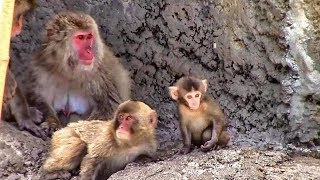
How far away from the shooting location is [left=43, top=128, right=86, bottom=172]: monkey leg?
4.63 meters

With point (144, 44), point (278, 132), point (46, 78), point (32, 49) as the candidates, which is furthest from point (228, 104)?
point (32, 49)

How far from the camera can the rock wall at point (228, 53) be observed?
15.4 ft

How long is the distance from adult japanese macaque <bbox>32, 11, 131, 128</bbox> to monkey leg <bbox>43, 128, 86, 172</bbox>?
2.01 feet

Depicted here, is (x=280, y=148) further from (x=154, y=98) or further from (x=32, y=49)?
(x=32, y=49)

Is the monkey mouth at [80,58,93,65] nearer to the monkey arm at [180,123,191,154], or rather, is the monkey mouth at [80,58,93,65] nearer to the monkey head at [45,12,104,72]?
the monkey head at [45,12,104,72]

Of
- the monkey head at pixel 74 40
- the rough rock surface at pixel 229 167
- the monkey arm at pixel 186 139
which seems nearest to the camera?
the rough rock surface at pixel 229 167

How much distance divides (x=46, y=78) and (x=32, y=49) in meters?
0.61

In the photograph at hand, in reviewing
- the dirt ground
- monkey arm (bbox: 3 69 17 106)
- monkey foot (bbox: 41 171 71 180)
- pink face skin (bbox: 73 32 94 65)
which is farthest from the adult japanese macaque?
monkey foot (bbox: 41 171 71 180)

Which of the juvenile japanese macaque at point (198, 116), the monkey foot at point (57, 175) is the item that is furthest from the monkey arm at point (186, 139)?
the monkey foot at point (57, 175)

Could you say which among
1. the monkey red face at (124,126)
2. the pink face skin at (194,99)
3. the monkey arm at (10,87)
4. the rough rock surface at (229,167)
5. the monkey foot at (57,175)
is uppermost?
the pink face skin at (194,99)

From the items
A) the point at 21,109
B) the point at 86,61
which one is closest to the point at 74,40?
the point at 86,61

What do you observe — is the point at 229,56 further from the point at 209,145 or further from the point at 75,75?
the point at 75,75

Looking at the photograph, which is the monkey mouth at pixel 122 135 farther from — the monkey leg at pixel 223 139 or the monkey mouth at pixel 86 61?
the monkey mouth at pixel 86 61

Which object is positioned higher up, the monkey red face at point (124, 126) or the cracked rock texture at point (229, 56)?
the cracked rock texture at point (229, 56)
